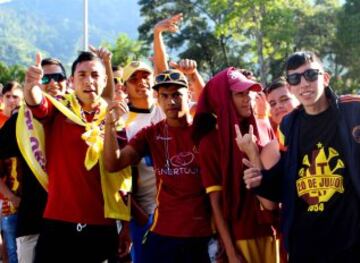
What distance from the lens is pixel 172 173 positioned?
3971 millimetres

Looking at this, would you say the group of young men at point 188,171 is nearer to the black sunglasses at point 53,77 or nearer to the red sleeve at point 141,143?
the red sleeve at point 141,143

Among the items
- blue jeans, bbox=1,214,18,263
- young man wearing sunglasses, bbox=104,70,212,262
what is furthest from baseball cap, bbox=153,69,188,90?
blue jeans, bbox=1,214,18,263

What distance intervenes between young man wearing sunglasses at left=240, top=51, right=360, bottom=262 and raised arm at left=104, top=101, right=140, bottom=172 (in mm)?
986

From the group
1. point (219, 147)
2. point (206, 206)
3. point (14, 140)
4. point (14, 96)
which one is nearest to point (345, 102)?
point (219, 147)

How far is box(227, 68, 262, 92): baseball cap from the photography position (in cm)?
377

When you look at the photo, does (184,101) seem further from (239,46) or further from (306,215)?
(239,46)

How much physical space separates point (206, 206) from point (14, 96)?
355 cm

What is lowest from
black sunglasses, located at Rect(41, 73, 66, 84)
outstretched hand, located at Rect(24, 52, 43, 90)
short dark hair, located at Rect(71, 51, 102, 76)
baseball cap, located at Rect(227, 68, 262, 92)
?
baseball cap, located at Rect(227, 68, 262, 92)

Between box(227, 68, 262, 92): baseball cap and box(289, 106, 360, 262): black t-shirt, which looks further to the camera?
box(227, 68, 262, 92): baseball cap

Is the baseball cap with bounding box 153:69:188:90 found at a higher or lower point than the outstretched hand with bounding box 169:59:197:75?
lower

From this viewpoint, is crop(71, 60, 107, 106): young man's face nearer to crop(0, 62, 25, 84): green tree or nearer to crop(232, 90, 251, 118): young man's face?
crop(232, 90, 251, 118): young man's face

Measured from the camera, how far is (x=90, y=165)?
4.10m

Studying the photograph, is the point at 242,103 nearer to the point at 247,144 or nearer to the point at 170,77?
the point at 247,144

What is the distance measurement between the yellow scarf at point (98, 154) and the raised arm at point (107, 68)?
22 cm
